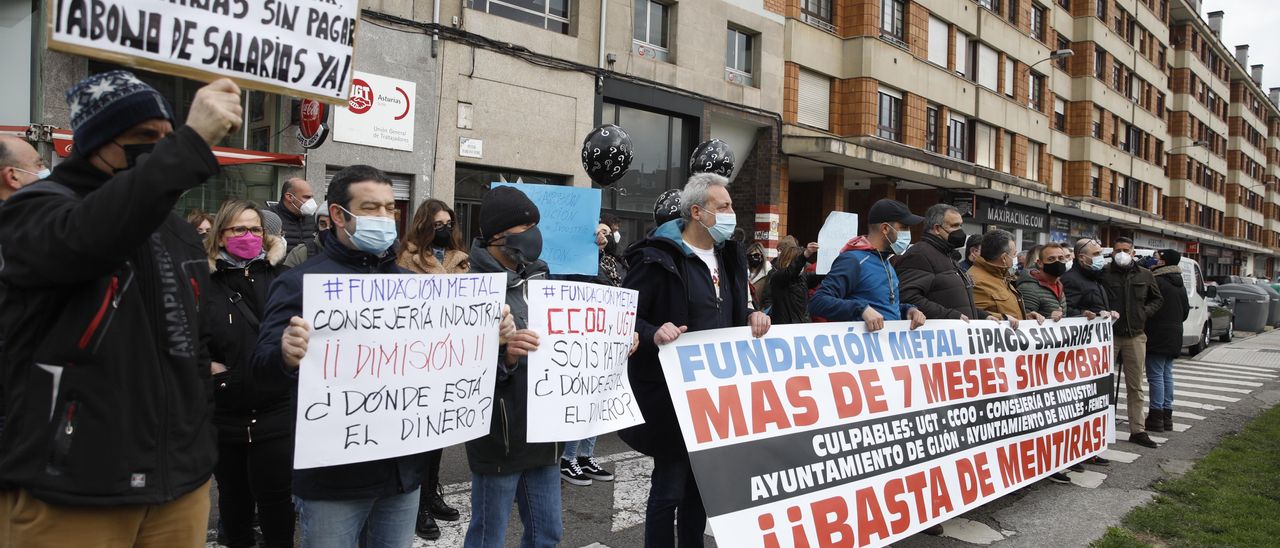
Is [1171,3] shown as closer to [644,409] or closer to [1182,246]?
[1182,246]

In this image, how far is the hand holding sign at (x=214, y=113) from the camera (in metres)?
1.87

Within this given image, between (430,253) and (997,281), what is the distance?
4379mm

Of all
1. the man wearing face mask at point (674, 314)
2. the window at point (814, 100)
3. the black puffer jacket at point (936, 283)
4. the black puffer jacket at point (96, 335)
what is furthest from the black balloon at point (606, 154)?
the window at point (814, 100)

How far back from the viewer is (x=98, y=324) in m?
1.93

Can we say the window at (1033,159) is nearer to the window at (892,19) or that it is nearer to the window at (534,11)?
the window at (892,19)

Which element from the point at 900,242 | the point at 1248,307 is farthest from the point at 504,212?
the point at 1248,307

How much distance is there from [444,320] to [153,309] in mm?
1052

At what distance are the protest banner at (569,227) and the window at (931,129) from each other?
19.5 metres

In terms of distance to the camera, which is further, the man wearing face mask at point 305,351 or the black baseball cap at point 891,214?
the black baseball cap at point 891,214

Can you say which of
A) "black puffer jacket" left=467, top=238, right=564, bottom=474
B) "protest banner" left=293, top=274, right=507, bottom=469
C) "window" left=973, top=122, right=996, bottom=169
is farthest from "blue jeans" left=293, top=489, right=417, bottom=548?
"window" left=973, top=122, right=996, bottom=169

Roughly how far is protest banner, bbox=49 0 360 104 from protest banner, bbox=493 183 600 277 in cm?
240

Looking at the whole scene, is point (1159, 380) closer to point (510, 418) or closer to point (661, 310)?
point (661, 310)

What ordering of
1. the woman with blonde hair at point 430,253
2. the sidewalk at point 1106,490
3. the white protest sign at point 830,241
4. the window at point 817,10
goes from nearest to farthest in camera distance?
the woman with blonde hair at point 430,253 < the sidewalk at point 1106,490 < the white protest sign at point 830,241 < the window at point 817,10

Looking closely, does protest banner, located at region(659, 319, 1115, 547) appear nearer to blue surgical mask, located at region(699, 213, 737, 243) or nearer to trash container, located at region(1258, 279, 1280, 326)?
blue surgical mask, located at region(699, 213, 737, 243)
